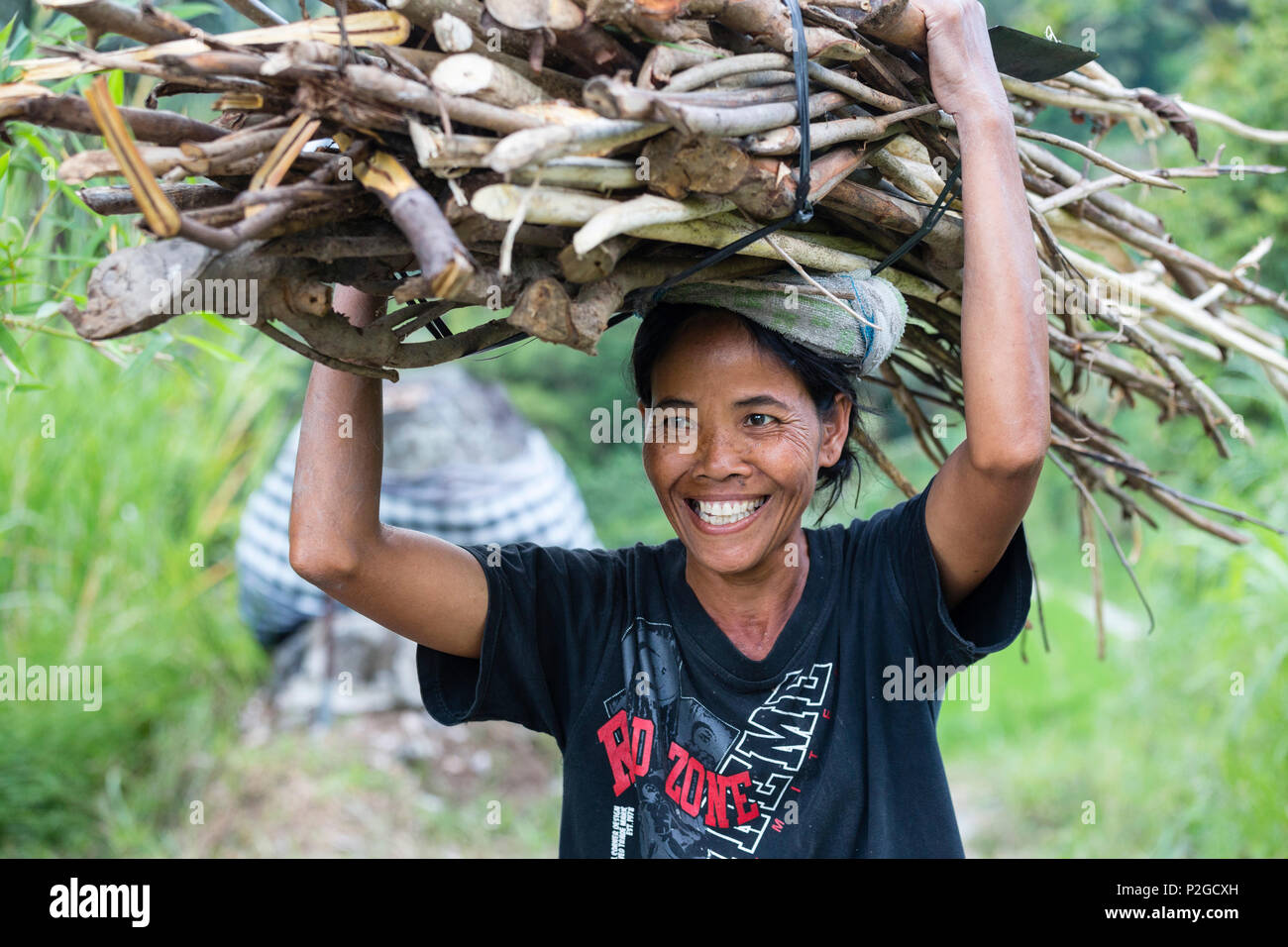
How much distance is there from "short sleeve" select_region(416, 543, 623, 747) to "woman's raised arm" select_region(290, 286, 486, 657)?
0.15ft

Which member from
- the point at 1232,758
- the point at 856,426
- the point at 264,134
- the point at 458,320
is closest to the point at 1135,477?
the point at 856,426

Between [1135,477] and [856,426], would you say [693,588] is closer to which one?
[856,426]

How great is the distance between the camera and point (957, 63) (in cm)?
156

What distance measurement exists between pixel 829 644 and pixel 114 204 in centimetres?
122

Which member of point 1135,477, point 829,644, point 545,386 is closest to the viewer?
point 829,644

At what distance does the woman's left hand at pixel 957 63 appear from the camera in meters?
1.56

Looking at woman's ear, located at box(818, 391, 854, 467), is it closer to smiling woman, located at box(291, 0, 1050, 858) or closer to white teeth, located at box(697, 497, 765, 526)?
smiling woman, located at box(291, 0, 1050, 858)

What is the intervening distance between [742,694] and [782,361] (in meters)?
0.54

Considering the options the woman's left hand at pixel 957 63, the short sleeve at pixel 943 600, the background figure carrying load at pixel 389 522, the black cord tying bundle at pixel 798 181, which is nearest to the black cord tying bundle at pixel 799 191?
the black cord tying bundle at pixel 798 181

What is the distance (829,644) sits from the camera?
6.00 ft

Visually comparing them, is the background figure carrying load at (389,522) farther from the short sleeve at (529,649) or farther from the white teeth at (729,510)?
the white teeth at (729,510)

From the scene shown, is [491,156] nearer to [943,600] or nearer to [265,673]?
[943,600]

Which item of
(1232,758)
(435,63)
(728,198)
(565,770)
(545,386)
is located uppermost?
(545,386)

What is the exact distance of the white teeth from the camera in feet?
5.89
